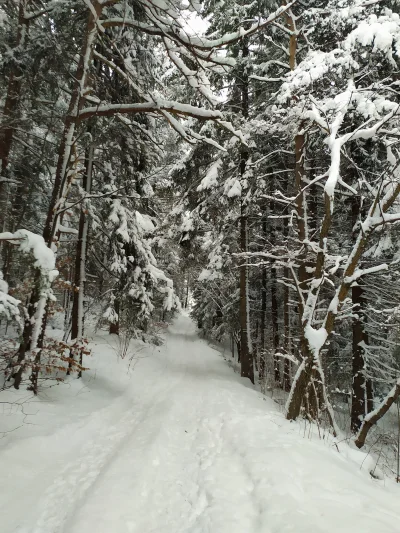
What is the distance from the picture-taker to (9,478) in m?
3.28

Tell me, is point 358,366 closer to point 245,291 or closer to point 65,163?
point 245,291

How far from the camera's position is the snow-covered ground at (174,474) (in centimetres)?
269

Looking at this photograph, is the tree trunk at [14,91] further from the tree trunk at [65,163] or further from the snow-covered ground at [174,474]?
the snow-covered ground at [174,474]

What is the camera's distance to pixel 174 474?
12.3 feet

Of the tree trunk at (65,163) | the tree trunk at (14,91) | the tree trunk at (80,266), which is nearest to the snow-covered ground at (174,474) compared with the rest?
the tree trunk at (65,163)

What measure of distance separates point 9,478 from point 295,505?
2.90 metres

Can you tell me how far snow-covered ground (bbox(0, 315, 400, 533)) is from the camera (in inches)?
106

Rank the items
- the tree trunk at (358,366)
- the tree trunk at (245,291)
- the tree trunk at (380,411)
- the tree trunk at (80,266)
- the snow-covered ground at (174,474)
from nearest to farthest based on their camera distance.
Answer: the snow-covered ground at (174,474), the tree trunk at (380,411), the tree trunk at (80,266), the tree trunk at (358,366), the tree trunk at (245,291)

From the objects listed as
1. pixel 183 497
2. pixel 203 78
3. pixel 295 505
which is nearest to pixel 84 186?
pixel 203 78

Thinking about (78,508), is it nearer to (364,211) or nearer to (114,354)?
(114,354)

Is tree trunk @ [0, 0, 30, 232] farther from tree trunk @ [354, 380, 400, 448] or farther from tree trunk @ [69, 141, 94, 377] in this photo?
tree trunk @ [354, 380, 400, 448]

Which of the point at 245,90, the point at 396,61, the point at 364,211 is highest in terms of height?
the point at 245,90

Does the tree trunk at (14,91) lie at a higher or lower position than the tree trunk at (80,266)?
higher

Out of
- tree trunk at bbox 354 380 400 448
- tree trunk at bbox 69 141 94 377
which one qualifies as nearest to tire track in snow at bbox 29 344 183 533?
tree trunk at bbox 69 141 94 377
